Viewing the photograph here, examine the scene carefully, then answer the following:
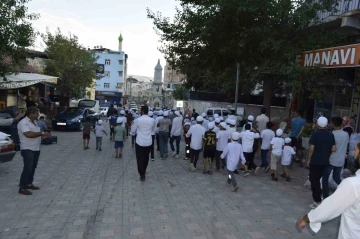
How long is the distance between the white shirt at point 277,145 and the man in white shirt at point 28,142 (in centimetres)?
557

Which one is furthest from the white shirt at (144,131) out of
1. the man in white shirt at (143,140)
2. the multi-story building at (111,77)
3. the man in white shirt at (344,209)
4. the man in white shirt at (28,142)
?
the multi-story building at (111,77)

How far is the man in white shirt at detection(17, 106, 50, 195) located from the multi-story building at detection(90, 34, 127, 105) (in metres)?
62.0

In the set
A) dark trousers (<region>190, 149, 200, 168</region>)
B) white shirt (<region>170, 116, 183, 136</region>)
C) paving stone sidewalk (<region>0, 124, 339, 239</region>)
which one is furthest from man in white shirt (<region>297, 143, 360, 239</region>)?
white shirt (<region>170, 116, 183, 136</region>)

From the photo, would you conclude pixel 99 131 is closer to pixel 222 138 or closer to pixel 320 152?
pixel 222 138

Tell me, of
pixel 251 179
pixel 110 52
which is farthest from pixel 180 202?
pixel 110 52

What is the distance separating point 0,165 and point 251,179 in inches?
279

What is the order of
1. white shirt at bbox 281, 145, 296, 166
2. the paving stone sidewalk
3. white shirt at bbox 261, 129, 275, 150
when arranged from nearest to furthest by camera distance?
the paving stone sidewalk, white shirt at bbox 281, 145, 296, 166, white shirt at bbox 261, 129, 275, 150

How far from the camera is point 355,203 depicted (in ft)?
7.28

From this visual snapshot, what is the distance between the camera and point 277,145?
833cm

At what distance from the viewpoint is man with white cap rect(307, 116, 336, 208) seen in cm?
605

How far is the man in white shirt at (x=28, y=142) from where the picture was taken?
244 inches

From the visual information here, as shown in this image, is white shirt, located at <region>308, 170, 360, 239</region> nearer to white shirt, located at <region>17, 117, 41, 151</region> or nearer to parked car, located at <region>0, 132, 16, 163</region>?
white shirt, located at <region>17, 117, 41, 151</region>

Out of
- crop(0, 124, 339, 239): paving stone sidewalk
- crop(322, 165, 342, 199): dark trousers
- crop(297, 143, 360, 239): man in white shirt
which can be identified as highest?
crop(297, 143, 360, 239): man in white shirt

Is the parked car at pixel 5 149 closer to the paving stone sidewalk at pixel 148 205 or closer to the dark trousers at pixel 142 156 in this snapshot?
the paving stone sidewalk at pixel 148 205
